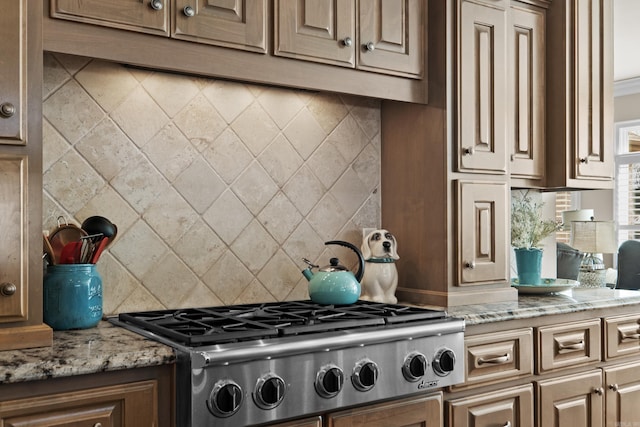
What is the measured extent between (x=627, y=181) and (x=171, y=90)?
710cm

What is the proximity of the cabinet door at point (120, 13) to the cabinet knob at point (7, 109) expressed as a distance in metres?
0.33

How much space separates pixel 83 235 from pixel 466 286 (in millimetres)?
1453

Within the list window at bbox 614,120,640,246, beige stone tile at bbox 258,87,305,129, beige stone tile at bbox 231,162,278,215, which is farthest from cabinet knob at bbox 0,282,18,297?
window at bbox 614,120,640,246

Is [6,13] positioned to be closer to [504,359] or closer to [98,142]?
[98,142]

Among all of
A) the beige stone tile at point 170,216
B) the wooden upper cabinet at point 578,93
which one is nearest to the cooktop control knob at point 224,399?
the beige stone tile at point 170,216

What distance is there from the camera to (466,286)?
2521 mm

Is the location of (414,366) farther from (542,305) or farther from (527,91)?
(527,91)

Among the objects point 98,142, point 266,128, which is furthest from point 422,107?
point 98,142

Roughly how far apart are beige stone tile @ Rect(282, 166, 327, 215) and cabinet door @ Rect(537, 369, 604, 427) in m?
1.14

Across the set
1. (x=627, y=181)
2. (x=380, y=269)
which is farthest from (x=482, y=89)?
(x=627, y=181)

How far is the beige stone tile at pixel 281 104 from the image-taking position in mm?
2490

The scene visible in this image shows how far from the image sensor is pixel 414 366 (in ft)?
6.40

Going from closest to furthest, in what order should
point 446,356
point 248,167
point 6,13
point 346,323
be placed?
1. point 6,13
2. point 346,323
3. point 446,356
4. point 248,167

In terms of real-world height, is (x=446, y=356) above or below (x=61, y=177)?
below
